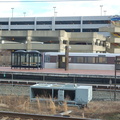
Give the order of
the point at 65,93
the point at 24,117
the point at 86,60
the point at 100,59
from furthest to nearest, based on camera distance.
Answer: the point at 86,60, the point at 100,59, the point at 65,93, the point at 24,117

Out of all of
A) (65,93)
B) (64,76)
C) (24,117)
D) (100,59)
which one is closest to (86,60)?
(100,59)

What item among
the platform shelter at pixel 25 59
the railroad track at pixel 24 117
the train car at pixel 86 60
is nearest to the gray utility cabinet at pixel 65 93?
the railroad track at pixel 24 117

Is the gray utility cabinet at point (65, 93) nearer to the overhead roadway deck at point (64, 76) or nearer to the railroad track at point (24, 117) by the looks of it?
the railroad track at point (24, 117)

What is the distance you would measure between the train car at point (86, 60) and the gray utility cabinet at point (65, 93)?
15.4 meters

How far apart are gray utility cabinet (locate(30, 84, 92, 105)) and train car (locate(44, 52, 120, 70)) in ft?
50.4

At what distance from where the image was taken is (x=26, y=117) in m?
9.55

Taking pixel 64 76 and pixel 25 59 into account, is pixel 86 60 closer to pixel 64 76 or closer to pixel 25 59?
pixel 25 59

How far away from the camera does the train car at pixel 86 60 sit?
29.1 m

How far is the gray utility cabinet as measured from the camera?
13.2 meters

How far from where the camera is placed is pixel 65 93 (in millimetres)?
14328

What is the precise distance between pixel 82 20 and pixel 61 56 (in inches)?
2015

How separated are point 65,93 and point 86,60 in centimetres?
1606

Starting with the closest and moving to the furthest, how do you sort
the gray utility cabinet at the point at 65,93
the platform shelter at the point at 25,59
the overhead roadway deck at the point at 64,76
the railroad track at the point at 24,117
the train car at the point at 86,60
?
the railroad track at the point at 24,117
the gray utility cabinet at the point at 65,93
the overhead roadway deck at the point at 64,76
the platform shelter at the point at 25,59
the train car at the point at 86,60

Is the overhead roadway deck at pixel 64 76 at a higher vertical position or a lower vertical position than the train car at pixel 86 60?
lower
